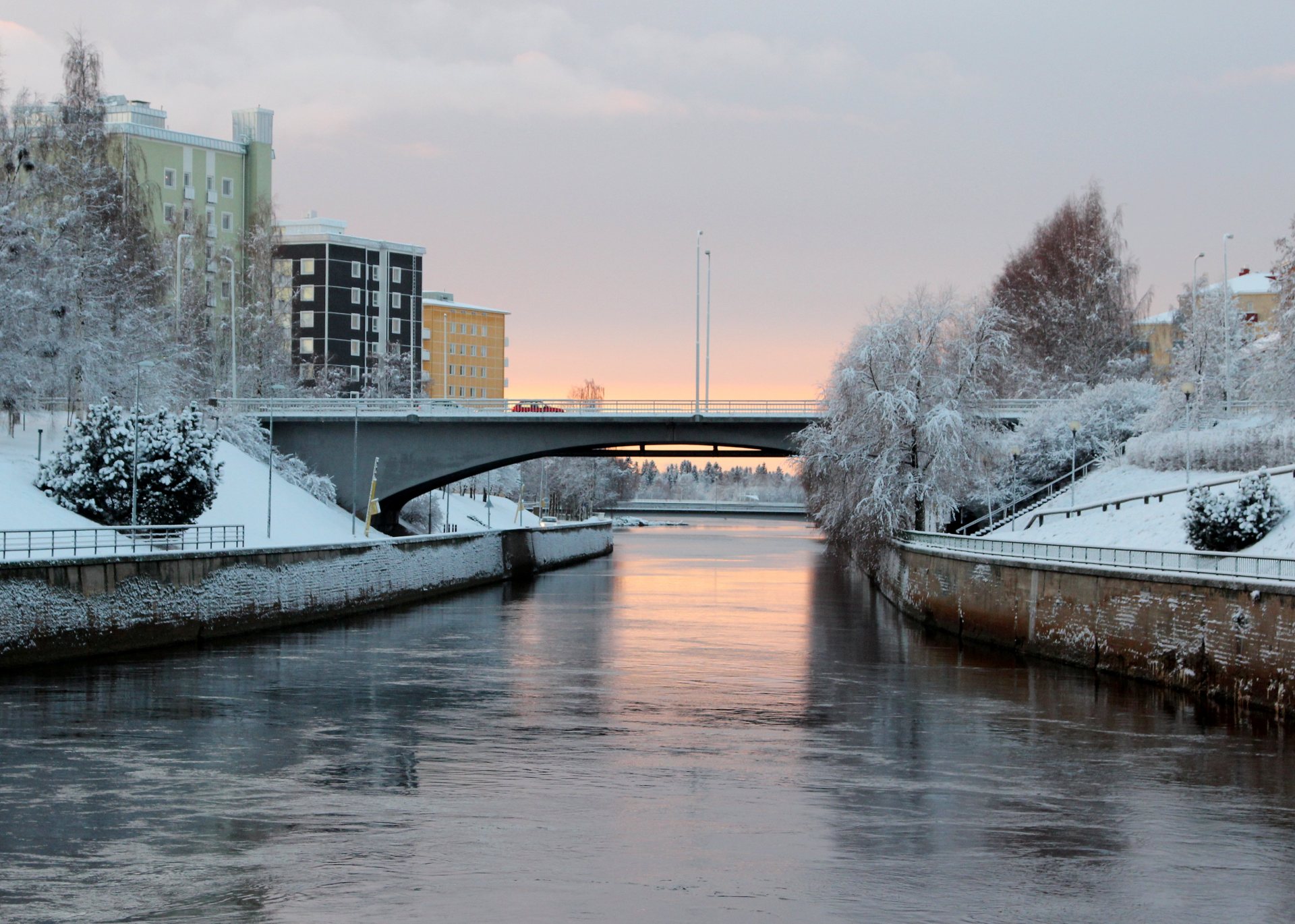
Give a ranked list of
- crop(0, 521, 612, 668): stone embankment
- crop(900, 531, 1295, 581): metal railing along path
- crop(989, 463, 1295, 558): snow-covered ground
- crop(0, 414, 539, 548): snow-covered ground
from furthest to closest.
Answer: crop(0, 414, 539, 548): snow-covered ground → crop(989, 463, 1295, 558): snow-covered ground → crop(0, 521, 612, 668): stone embankment → crop(900, 531, 1295, 581): metal railing along path

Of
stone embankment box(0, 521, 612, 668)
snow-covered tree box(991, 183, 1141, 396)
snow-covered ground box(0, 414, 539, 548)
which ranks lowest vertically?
stone embankment box(0, 521, 612, 668)

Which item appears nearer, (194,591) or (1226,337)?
(194,591)

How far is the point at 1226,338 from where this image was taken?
2702 inches

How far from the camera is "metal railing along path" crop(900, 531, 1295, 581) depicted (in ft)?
90.6

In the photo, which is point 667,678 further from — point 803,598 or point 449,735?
point 803,598

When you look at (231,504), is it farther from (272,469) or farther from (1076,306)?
(1076,306)

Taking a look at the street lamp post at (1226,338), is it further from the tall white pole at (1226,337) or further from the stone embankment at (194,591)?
the stone embankment at (194,591)

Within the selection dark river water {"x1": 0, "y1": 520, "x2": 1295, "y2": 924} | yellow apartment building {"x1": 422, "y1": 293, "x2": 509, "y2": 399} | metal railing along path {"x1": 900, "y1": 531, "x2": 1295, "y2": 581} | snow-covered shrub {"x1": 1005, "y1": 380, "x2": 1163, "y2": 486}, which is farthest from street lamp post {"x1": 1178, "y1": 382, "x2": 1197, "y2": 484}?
yellow apartment building {"x1": 422, "y1": 293, "x2": 509, "y2": 399}

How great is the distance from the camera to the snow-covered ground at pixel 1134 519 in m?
36.2

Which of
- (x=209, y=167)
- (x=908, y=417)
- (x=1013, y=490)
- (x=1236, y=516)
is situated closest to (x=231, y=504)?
(x=908, y=417)

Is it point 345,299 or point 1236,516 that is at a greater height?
point 345,299

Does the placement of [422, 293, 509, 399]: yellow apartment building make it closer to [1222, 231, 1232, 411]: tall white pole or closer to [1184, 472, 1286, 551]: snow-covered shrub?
[1222, 231, 1232, 411]: tall white pole

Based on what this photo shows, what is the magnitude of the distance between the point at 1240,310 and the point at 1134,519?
53.3m

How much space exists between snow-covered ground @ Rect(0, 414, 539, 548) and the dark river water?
10.5m
